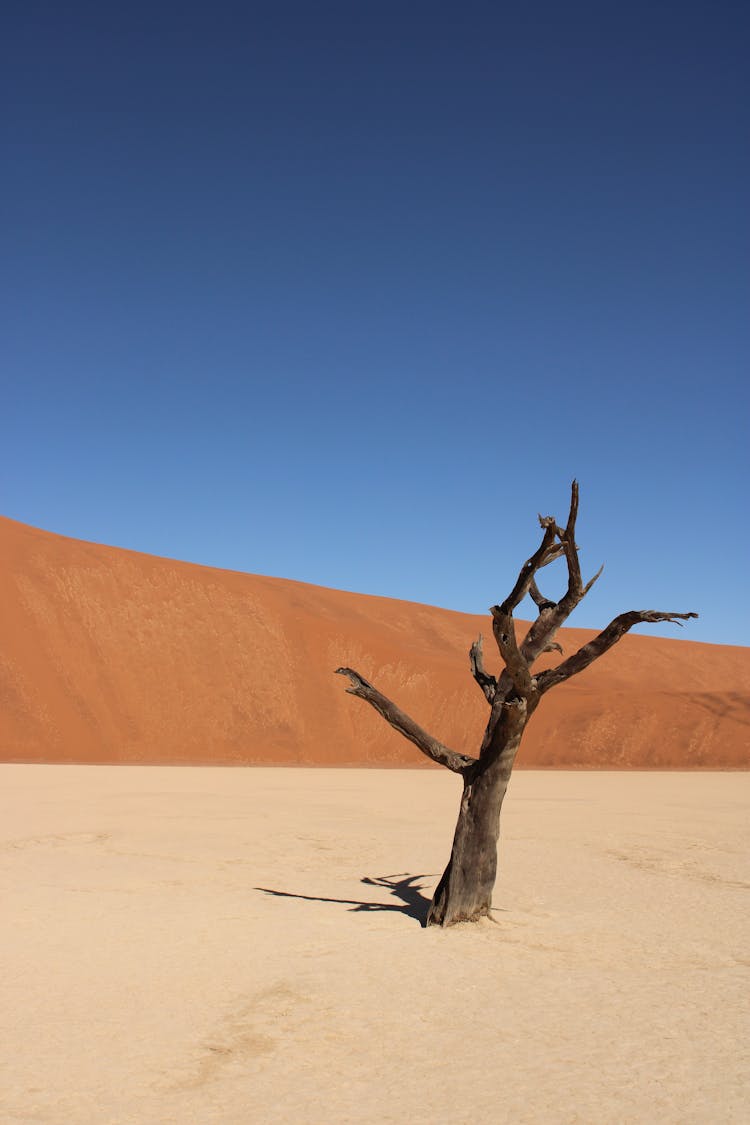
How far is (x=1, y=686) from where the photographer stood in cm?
4334

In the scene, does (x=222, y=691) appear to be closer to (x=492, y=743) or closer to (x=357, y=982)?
(x=492, y=743)

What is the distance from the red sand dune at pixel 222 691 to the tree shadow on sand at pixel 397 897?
1217 inches

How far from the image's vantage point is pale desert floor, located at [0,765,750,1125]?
5484 millimetres

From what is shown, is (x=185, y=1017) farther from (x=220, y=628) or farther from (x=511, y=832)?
(x=220, y=628)

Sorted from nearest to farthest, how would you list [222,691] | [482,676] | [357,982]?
[357,982] → [482,676] → [222,691]

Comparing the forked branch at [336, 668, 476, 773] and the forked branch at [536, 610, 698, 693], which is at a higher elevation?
the forked branch at [536, 610, 698, 693]

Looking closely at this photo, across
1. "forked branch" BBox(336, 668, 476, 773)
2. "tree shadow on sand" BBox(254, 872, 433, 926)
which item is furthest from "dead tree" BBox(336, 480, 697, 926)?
"tree shadow on sand" BBox(254, 872, 433, 926)

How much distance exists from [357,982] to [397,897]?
156 inches

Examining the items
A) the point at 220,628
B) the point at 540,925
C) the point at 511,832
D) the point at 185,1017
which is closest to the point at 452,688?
the point at 220,628

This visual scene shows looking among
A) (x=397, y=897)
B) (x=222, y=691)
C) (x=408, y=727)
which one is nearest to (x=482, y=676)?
(x=408, y=727)

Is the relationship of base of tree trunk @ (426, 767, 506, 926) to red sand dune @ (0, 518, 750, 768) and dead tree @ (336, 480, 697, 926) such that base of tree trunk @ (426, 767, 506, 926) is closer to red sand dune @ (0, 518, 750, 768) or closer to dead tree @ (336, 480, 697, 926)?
dead tree @ (336, 480, 697, 926)

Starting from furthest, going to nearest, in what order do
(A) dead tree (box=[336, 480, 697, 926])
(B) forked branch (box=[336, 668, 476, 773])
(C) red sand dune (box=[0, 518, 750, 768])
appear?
(C) red sand dune (box=[0, 518, 750, 768]) < (B) forked branch (box=[336, 668, 476, 773]) < (A) dead tree (box=[336, 480, 697, 926])

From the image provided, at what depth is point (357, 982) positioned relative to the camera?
799 cm

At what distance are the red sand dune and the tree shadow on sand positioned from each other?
1217 inches
